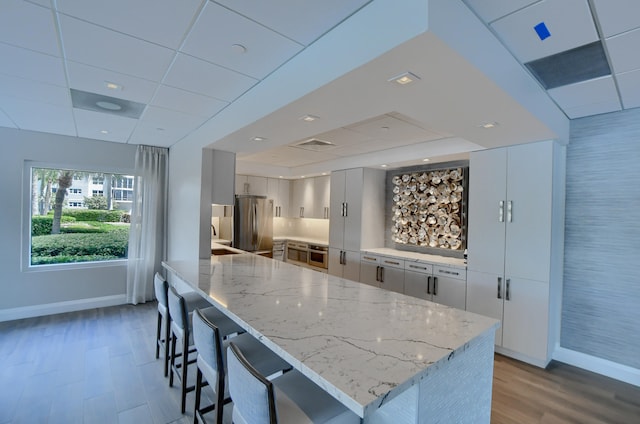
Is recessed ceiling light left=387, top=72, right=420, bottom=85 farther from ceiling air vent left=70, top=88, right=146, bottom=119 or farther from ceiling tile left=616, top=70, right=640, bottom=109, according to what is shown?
ceiling air vent left=70, top=88, right=146, bottom=119

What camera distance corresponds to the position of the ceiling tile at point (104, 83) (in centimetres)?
227

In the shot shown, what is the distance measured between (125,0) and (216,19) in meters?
0.43

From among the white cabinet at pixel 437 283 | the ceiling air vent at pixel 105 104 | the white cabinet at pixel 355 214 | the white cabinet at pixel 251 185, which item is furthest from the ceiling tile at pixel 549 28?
the white cabinet at pixel 251 185

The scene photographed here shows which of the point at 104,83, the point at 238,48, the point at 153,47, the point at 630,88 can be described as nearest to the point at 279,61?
the point at 238,48

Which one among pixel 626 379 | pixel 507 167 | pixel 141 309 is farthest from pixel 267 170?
pixel 626 379

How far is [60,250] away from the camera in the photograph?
4.52 metres

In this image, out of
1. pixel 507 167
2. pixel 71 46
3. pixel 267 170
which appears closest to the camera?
pixel 71 46

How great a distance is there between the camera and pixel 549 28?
1.70 meters

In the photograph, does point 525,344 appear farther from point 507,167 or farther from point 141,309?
point 141,309

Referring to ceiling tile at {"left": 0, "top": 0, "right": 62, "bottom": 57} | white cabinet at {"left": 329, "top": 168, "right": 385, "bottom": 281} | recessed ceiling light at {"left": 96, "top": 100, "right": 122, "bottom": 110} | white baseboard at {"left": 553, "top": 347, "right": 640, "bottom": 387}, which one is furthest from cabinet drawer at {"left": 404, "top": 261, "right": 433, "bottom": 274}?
ceiling tile at {"left": 0, "top": 0, "right": 62, "bottom": 57}

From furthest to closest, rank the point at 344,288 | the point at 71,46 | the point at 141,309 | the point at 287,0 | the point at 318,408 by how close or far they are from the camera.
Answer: the point at 141,309 → the point at 344,288 → the point at 71,46 → the point at 287,0 → the point at 318,408

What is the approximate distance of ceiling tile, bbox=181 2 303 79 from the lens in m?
1.65

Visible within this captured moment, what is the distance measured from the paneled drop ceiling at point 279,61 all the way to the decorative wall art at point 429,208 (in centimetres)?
133

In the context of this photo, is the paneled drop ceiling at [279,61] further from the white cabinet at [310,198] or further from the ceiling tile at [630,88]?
the white cabinet at [310,198]
